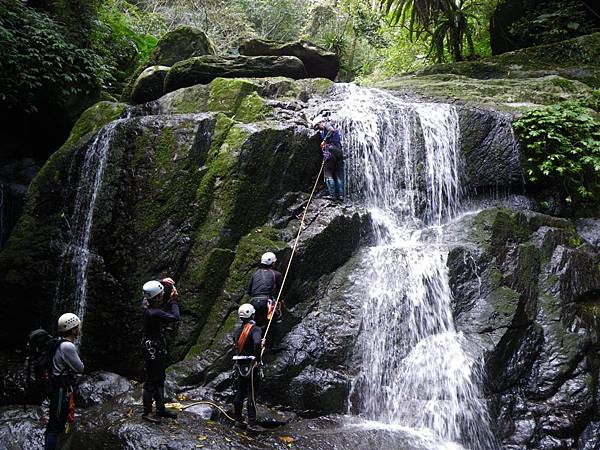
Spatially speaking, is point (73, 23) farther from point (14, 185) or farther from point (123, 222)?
point (123, 222)

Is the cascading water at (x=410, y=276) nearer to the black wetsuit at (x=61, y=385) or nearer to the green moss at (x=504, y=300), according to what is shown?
the green moss at (x=504, y=300)

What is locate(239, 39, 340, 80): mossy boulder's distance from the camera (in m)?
15.4

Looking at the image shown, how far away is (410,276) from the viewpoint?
8.30m

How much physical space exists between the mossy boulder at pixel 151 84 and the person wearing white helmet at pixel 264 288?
7.78 metres

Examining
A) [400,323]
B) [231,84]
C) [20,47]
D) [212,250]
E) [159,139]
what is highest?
[20,47]

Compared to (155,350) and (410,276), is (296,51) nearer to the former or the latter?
(410,276)

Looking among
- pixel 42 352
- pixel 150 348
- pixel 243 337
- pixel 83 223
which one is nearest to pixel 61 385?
pixel 42 352

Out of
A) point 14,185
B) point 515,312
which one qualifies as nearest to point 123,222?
point 14,185

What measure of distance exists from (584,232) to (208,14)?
63.7 feet

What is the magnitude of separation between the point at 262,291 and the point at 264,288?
2.1 inches

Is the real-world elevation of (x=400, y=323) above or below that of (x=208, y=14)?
below

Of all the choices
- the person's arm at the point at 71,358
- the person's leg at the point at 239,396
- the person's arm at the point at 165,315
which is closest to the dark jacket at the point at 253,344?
the person's leg at the point at 239,396

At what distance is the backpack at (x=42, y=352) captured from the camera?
524 centimetres

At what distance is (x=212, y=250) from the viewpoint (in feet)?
27.7
